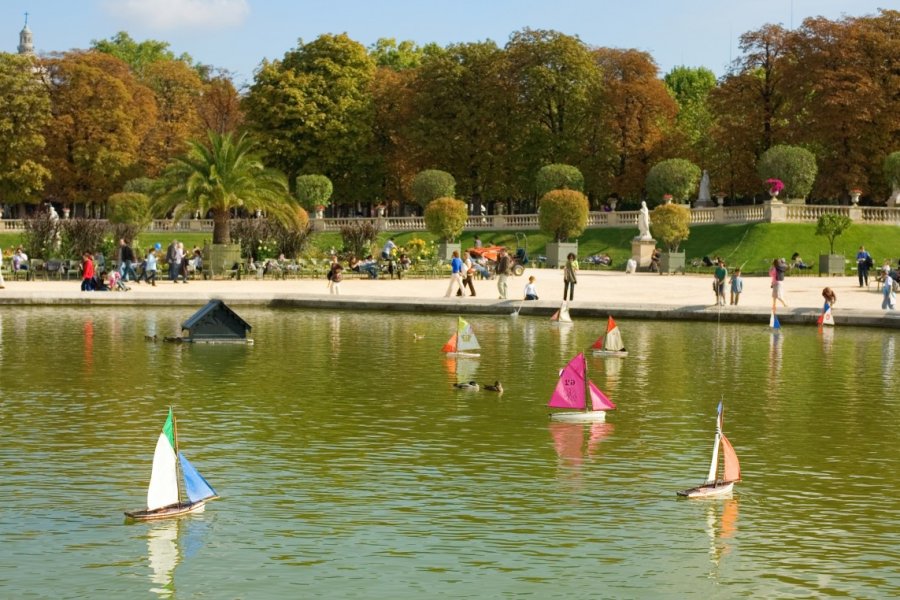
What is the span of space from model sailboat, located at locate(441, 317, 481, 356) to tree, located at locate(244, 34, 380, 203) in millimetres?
57392

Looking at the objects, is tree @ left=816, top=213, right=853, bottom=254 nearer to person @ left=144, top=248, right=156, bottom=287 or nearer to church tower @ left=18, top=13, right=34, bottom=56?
person @ left=144, top=248, right=156, bottom=287

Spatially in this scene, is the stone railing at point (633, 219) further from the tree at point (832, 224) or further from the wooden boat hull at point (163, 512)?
the wooden boat hull at point (163, 512)

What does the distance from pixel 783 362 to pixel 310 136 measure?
6138cm

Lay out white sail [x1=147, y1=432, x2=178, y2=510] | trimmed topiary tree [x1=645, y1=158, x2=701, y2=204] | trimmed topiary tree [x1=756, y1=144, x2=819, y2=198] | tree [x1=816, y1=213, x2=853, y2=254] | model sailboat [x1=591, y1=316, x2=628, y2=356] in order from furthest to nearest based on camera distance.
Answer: trimmed topiary tree [x1=645, y1=158, x2=701, y2=204], trimmed topiary tree [x1=756, y1=144, x2=819, y2=198], tree [x1=816, y1=213, x2=853, y2=254], model sailboat [x1=591, y1=316, x2=628, y2=356], white sail [x1=147, y1=432, x2=178, y2=510]

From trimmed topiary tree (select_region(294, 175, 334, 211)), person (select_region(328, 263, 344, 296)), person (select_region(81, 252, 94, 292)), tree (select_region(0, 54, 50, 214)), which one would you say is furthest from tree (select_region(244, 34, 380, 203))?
person (select_region(328, 263, 344, 296))

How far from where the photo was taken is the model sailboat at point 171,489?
12086 millimetres

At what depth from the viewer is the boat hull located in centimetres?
1819

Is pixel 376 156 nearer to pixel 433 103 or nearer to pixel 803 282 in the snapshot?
pixel 433 103

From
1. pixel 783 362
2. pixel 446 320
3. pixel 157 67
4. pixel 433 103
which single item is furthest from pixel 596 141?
pixel 783 362

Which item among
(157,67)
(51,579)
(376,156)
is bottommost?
(51,579)

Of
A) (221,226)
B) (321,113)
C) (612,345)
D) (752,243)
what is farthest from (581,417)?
(321,113)

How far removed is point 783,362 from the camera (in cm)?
2561

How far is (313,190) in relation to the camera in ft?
258

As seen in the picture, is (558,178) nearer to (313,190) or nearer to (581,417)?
(313,190)
